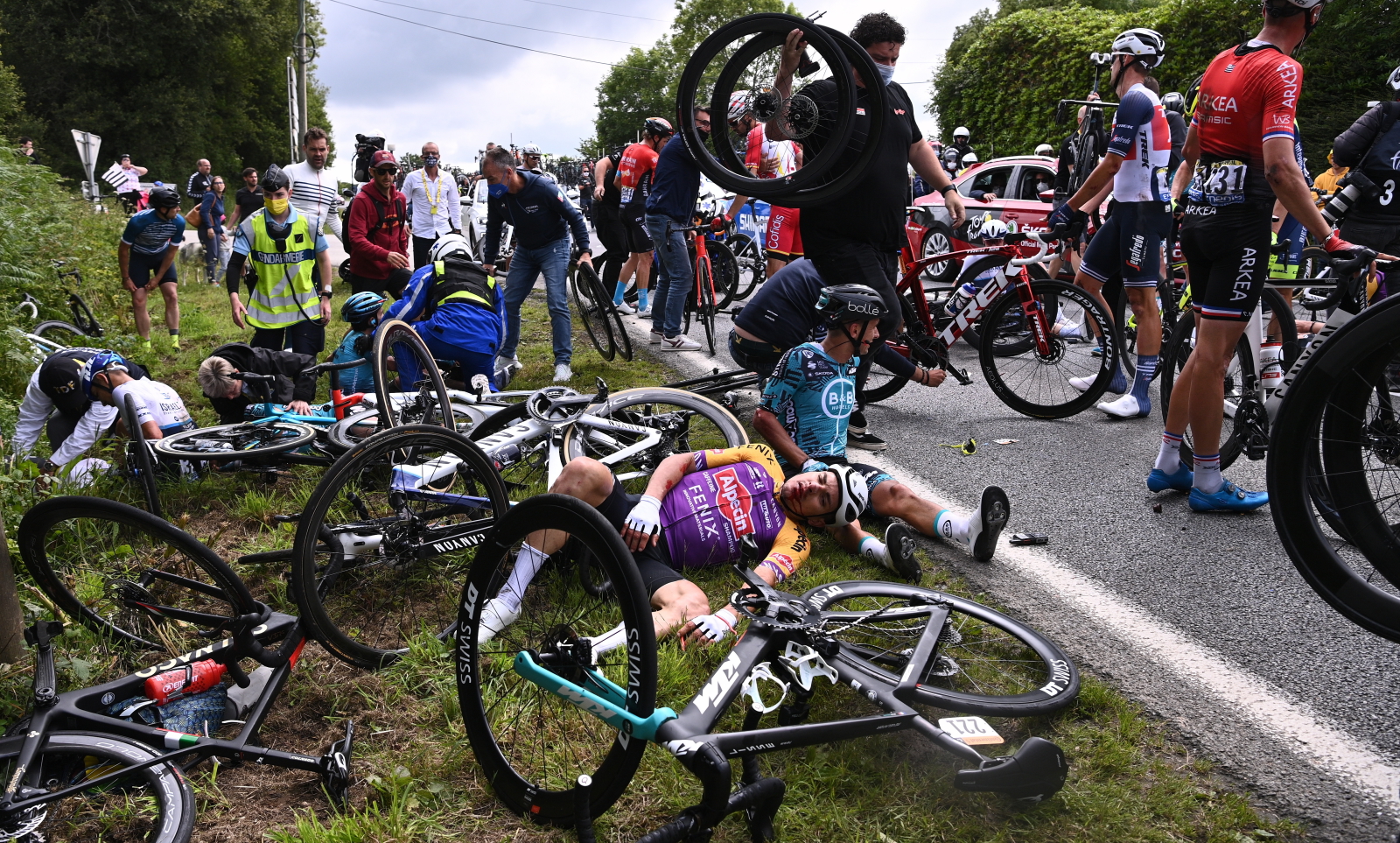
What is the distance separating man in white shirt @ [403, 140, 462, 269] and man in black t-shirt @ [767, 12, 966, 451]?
22.2ft

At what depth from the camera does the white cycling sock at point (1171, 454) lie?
4730 mm

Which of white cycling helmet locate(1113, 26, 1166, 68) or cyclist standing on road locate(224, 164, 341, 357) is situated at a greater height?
white cycling helmet locate(1113, 26, 1166, 68)

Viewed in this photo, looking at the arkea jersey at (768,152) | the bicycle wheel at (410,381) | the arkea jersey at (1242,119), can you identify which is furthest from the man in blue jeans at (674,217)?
the arkea jersey at (1242,119)

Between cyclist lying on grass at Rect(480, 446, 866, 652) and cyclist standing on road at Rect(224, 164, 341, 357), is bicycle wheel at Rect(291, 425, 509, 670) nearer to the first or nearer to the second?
cyclist lying on grass at Rect(480, 446, 866, 652)

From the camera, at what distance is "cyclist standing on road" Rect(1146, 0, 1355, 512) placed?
13.2 feet

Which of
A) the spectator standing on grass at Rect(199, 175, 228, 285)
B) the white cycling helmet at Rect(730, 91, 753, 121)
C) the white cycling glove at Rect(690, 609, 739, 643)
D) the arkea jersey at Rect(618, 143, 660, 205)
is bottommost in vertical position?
the spectator standing on grass at Rect(199, 175, 228, 285)

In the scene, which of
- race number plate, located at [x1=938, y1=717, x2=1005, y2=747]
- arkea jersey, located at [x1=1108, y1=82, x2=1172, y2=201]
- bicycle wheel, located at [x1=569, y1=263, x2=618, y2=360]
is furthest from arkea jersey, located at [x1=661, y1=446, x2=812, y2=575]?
bicycle wheel, located at [x1=569, y1=263, x2=618, y2=360]

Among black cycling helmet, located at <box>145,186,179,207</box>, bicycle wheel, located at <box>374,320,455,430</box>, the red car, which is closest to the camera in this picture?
bicycle wheel, located at <box>374,320,455,430</box>

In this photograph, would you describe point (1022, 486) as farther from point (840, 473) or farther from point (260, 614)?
point (260, 614)

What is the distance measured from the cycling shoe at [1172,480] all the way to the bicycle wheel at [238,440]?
460 centimetres

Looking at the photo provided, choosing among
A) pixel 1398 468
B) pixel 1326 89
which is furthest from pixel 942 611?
pixel 1326 89

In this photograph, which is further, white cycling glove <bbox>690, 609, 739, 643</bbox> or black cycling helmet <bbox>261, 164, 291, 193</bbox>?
black cycling helmet <bbox>261, 164, 291, 193</bbox>

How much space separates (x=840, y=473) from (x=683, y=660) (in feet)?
4.28

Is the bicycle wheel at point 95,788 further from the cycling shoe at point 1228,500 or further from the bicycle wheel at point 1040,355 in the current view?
the bicycle wheel at point 1040,355
